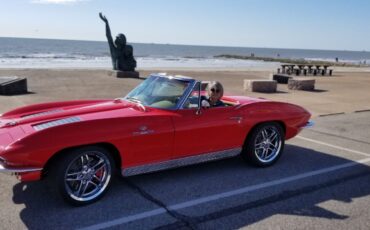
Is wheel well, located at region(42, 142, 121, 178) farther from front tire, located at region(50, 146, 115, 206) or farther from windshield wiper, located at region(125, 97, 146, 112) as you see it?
windshield wiper, located at region(125, 97, 146, 112)

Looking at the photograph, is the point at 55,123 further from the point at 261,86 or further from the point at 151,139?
the point at 261,86

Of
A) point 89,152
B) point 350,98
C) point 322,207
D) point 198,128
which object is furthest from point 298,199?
point 350,98

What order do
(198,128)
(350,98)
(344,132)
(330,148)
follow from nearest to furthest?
(198,128) < (330,148) < (344,132) < (350,98)

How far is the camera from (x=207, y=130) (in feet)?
16.1

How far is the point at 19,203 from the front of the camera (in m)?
4.09

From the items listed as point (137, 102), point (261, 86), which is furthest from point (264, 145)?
point (261, 86)

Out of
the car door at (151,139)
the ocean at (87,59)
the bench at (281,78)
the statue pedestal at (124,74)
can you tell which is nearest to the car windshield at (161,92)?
the car door at (151,139)

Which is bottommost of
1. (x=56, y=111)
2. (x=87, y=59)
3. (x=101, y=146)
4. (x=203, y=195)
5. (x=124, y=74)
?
(x=87, y=59)

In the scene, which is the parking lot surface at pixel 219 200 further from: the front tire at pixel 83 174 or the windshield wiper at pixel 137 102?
the windshield wiper at pixel 137 102

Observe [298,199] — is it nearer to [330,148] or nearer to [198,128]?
[198,128]

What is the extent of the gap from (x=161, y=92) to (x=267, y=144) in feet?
5.75

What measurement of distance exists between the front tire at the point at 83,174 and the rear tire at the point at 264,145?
6.85 ft

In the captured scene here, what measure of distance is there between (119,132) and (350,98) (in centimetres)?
1219

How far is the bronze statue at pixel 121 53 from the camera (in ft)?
66.9
